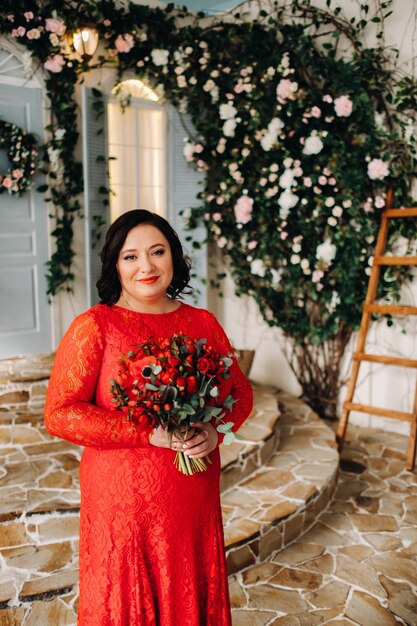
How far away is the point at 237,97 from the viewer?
463 centimetres

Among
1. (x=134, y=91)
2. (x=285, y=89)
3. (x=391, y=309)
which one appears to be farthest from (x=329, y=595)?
(x=134, y=91)

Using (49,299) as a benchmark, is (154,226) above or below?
above

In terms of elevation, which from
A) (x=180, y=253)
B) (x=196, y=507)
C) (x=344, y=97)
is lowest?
(x=196, y=507)

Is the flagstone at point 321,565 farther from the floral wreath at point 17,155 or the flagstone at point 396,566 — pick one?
the floral wreath at point 17,155

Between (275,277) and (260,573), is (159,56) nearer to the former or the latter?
(275,277)

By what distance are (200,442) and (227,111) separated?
3.75m

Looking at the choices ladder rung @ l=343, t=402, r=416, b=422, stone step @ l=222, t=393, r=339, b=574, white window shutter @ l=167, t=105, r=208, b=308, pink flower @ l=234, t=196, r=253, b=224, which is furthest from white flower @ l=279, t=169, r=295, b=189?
stone step @ l=222, t=393, r=339, b=574

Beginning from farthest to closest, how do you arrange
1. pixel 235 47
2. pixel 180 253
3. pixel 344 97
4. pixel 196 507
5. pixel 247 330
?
1. pixel 247 330
2. pixel 235 47
3. pixel 344 97
4. pixel 180 253
5. pixel 196 507

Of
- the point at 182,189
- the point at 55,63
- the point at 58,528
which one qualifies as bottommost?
the point at 58,528

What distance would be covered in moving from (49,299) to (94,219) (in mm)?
831

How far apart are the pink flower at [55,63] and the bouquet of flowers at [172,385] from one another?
382cm

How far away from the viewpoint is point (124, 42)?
4.59 m

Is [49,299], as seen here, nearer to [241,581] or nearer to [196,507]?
[241,581]

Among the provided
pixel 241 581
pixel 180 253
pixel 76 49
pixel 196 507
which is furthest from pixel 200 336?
pixel 76 49
